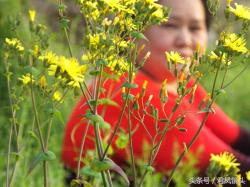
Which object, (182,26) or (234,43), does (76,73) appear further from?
(182,26)

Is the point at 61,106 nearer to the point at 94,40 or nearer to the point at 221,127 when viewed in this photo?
the point at 221,127

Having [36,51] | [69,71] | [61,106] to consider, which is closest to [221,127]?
[61,106]

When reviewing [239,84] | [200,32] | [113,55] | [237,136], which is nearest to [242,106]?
[239,84]

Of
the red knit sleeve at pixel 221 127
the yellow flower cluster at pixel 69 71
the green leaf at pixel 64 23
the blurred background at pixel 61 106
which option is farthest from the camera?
the red knit sleeve at pixel 221 127

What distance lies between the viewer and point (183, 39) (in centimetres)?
237

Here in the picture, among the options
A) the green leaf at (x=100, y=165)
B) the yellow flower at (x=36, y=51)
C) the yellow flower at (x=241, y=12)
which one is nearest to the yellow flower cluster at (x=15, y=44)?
the yellow flower at (x=36, y=51)

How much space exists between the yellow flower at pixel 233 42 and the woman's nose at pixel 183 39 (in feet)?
4.08

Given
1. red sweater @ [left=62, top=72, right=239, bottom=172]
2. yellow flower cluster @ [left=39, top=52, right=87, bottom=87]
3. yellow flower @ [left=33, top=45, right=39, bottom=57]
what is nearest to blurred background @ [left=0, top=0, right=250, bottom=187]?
red sweater @ [left=62, top=72, right=239, bottom=172]

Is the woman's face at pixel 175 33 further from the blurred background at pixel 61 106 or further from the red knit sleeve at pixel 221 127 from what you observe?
the red knit sleeve at pixel 221 127

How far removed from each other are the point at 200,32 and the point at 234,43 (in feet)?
4.72

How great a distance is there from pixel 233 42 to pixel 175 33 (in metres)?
1.33

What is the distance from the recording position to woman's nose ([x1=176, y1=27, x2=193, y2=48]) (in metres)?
2.36

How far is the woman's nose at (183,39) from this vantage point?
2.36m

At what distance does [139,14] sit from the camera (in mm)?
1097
